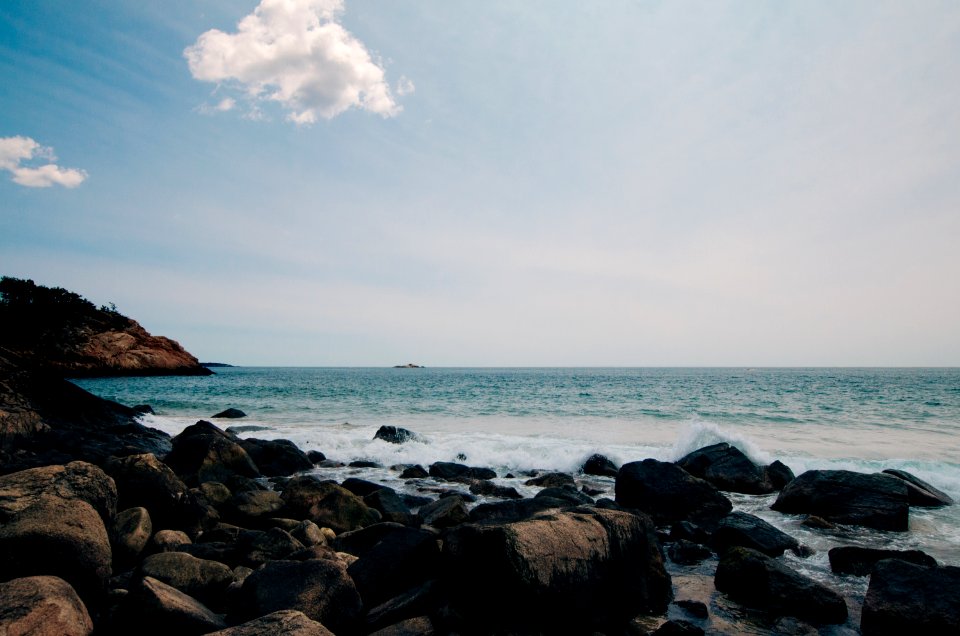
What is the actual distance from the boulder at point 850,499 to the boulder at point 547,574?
6076mm

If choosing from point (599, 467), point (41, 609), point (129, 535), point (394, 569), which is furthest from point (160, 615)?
point (599, 467)

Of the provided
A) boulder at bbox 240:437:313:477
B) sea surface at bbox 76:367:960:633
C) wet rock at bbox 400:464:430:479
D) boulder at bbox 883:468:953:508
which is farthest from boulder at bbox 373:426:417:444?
boulder at bbox 883:468:953:508

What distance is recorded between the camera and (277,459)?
1424cm

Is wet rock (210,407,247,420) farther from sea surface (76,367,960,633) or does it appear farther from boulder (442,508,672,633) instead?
boulder (442,508,672,633)

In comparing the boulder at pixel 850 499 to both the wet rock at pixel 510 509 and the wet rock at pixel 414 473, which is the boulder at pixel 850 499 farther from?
the wet rock at pixel 414 473

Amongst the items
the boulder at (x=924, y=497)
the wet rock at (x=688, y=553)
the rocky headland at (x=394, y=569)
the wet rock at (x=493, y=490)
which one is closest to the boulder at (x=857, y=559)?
the rocky headland at (x=394, y=569)

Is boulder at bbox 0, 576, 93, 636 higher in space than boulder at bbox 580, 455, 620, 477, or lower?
higher

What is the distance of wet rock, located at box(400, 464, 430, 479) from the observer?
13547mm

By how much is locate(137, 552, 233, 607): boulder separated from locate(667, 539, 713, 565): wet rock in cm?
574

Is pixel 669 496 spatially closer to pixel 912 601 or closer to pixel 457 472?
pixel 912 601

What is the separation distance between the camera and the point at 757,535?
24.7 feet

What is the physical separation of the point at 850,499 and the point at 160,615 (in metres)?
10.5

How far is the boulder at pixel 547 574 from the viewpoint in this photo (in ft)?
14.2

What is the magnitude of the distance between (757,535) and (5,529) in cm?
866
